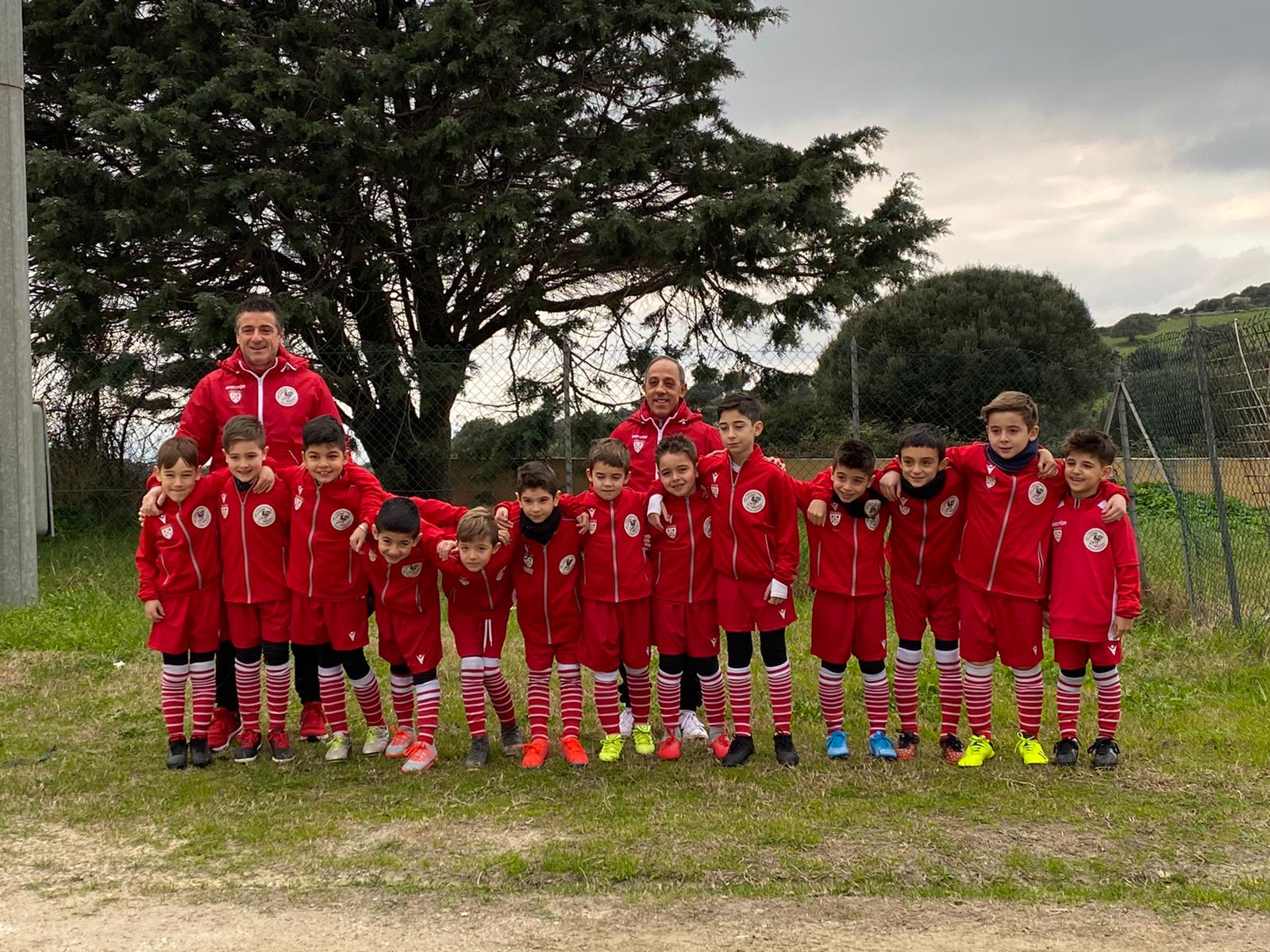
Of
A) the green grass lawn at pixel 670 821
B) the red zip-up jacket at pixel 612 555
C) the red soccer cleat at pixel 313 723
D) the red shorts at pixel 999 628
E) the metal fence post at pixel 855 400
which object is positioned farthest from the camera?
the metal fence post at pixel 855 400

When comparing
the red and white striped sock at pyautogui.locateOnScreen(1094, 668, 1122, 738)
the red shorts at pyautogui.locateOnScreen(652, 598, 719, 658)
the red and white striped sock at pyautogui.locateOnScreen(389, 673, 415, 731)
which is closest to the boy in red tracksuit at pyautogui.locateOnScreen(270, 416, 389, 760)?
the red and white striped sock at pyautogui.locateOnScreen(389, 673, 415, 731)

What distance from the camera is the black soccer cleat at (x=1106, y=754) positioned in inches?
196

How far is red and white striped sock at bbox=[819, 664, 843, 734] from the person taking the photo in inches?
204

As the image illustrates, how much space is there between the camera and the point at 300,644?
5363 millimetres

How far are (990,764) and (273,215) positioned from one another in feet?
28.3

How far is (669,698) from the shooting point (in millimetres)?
5301

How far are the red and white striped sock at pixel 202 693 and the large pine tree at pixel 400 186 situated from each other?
16.0 ft

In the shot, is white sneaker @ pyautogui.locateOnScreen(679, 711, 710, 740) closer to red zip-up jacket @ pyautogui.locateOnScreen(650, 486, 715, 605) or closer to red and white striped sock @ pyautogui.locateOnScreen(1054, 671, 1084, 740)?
red zip-up jacket @ pyautogui.locateOnScreen(650, 486, 715, 605)

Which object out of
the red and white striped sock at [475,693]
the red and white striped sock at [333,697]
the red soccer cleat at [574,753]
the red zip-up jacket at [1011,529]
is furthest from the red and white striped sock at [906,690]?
the red and white striped sock at [333,697]

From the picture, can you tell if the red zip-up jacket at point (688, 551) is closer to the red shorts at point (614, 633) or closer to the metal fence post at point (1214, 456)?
the red shorts at point (614, 633)

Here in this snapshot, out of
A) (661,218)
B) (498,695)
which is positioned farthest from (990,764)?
(661,218)

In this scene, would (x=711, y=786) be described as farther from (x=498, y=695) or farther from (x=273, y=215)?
(x=273, y=215)

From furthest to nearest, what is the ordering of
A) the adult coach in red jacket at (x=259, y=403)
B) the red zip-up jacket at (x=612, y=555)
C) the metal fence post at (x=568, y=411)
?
the metal fence post at (x=568, y=411)
the adult coach in red jacket at (x=259, y=403)
the red zip-up jacket at (x=612, y=555)

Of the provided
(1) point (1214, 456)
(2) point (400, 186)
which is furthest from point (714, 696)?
(2) point (400, 186)
